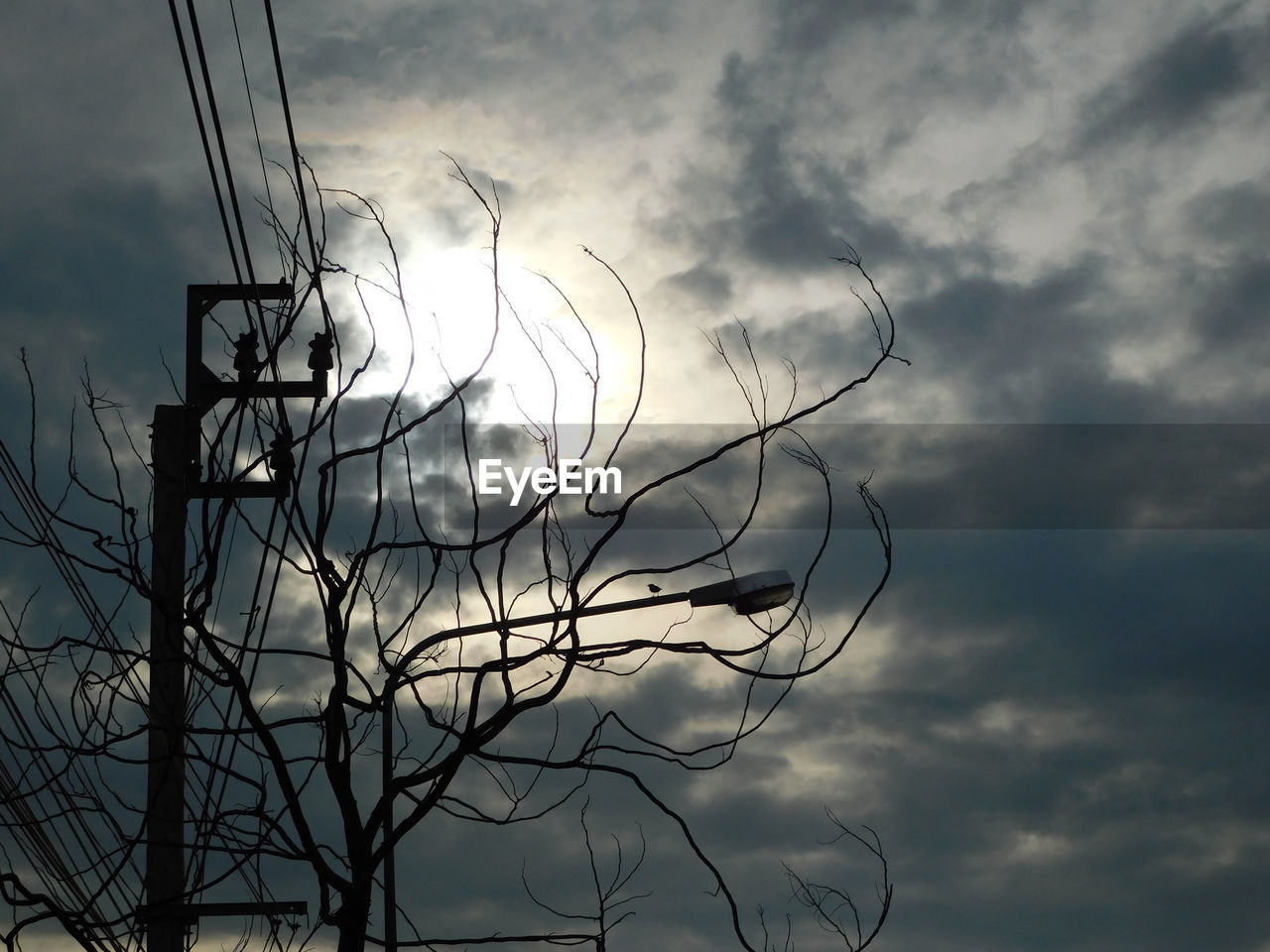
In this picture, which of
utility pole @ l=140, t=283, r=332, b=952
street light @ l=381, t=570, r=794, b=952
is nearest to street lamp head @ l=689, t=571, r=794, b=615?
street light @ l=381, t=570, r=794, b=952

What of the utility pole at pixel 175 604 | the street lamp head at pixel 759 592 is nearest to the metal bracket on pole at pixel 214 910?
the utility pole at pixel 175 604

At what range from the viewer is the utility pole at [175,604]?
654 cm

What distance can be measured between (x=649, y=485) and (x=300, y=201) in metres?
2.17

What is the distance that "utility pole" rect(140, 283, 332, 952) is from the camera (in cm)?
654

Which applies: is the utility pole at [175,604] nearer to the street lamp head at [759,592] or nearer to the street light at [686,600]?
the street light at [686,600]

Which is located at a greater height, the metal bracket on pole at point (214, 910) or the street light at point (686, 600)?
the street light at point (686, 600)

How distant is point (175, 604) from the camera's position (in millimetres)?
6629

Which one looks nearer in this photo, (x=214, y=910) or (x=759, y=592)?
(x=214, y=910)

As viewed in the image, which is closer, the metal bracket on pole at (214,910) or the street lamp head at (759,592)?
the metal bracket on pole at (214,910)

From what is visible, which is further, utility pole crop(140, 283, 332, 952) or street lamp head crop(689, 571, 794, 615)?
street lamp head crop(689, 571, 794, 615)

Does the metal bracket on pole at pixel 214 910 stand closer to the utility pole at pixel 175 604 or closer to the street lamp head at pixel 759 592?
the utility pole at pixel 175 604

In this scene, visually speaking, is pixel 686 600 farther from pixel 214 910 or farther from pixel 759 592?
pixel 214 910

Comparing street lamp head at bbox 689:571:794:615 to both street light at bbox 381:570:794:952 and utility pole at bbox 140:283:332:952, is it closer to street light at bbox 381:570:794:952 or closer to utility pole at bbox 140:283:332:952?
street light at bbox 381:570:794:952

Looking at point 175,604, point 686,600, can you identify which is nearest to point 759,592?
point 686,600
